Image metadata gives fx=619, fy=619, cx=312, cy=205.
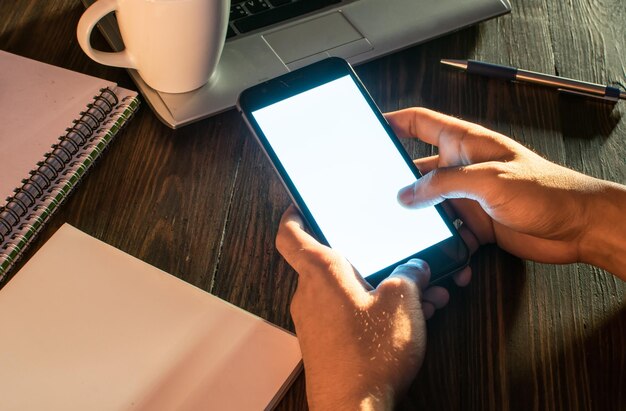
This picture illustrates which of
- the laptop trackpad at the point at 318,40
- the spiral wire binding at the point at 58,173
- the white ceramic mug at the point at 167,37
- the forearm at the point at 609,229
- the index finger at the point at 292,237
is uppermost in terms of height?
the white ceramic mug at the point at 167,37

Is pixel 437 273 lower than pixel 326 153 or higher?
lower

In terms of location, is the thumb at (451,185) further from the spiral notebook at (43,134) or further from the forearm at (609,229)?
the spiral notebook at (43,134)

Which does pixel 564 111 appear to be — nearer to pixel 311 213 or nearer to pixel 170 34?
pixel 311 213

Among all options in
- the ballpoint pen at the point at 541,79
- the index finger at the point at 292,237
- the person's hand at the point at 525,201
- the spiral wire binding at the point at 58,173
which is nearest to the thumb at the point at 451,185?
the person's hand at the point at 525,201

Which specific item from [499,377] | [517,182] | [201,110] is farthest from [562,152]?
[201,110]

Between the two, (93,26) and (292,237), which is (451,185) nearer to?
(292,237)

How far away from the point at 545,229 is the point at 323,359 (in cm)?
23

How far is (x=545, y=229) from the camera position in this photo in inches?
21.6

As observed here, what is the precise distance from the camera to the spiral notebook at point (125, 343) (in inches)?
20.0

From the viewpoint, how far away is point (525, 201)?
0.53 m

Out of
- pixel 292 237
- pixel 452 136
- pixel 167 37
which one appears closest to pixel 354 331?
pixel 292 237

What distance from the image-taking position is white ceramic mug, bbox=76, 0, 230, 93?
569 millimetres

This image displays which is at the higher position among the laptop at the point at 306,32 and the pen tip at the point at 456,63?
the laptop at the point at 306,32

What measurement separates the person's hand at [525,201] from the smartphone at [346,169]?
3cm
